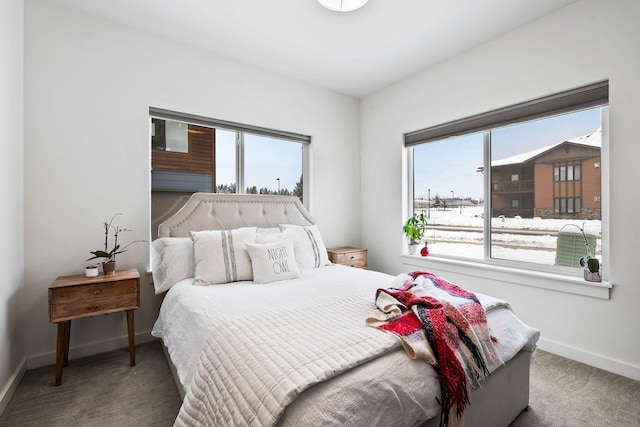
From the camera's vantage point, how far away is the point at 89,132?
94.7 inches

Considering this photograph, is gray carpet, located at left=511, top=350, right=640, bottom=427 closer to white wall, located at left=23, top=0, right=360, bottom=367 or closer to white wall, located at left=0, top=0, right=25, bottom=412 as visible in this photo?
white wall, located at left=23, top=0, right=360, bottom=367

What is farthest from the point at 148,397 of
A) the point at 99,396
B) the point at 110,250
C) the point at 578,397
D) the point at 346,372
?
the point at 578,397

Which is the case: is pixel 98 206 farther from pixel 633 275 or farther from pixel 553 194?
pixel 633 275

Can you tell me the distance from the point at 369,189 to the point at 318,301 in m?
2.56

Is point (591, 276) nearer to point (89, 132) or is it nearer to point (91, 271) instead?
point (91, 271)

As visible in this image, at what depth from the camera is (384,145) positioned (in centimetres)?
384

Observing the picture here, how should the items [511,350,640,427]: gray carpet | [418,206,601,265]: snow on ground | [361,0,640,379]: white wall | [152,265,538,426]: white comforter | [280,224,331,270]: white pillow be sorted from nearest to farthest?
[152,265,538,426]: white comforter, [511,350,640,427]: gray carpet, [361,0,640,379]: white wall, [418,206,601,265]: snow on ground, [280,224,331,270]: white pillow

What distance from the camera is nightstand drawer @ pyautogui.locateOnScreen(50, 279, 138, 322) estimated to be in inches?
77.0

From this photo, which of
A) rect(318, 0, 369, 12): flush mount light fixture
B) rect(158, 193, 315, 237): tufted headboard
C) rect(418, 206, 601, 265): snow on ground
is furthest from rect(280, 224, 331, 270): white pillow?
rect(318, 0, 369, 12): flush mount light fixture

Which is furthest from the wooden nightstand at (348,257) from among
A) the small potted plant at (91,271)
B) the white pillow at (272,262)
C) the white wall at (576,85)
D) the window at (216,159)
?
the small potted plant at (91,271)

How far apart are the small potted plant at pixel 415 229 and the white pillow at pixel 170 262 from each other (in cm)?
234

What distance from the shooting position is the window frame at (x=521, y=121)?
2.21 metres

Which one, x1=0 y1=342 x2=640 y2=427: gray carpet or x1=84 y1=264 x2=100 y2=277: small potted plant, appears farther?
x1=84 y1=264 x2=100 y2=277: small potted plant

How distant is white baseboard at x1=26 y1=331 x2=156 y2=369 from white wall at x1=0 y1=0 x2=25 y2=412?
106 mm
